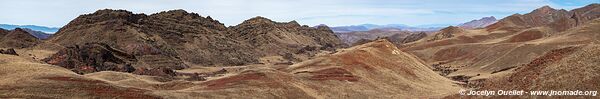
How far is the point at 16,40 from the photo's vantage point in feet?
439

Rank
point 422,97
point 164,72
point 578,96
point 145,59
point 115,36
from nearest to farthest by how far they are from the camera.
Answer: point 578,96, point 422,97, point 164,72, point 145,59, point 115,36

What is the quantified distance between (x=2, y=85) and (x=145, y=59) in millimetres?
72475

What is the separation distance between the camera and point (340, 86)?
59.6 meters

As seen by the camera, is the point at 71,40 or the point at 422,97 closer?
the point at 422,97

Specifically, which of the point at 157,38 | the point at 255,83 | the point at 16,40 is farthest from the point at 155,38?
the point at 255,83

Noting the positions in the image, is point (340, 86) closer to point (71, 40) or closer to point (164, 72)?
point (164, 72)

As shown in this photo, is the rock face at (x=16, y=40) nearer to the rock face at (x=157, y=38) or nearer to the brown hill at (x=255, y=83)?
the rock face at (x=157, y=38)

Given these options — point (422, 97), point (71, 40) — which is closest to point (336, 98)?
point (422, 97)

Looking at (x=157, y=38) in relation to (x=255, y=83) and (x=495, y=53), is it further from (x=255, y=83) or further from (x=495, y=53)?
(x=255, y=83)

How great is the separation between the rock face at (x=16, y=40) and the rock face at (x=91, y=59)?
36.3 metres

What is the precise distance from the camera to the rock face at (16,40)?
13025 cm

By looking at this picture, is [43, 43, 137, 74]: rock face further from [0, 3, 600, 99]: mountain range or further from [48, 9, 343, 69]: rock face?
[48, 9, 343, 69]: rock face

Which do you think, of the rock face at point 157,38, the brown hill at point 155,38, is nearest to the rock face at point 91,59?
the rock face at point 157,38

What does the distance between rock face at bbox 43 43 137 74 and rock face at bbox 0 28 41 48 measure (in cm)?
3633
